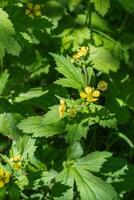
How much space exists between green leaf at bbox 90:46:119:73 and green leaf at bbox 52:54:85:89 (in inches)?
26.8

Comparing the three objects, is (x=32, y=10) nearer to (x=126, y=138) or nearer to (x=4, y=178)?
(x=126, y=138)

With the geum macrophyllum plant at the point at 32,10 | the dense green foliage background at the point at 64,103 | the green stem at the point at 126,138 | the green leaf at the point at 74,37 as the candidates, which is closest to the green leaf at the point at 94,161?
the dense green foliage background at the point at 64,103

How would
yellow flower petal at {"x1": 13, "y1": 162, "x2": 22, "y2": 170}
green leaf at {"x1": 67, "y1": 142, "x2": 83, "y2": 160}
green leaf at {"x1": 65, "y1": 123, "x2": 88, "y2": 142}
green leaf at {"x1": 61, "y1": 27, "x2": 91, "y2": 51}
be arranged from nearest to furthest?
green leaf at {"x1": 65, "y1": 123, "x2": 88, "y2": 142}
yellow flower petal at {"x1": 13, "y1": 162, "x2": 22, "y2": 170}
green leaf at {"x1": 67, "y1": 142, "x2": 83, "y2": 160}
green leaf at {"x1": 61, "y1": 27, "x2": 91, "y2": 51}

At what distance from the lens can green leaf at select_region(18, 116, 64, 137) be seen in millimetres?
2561

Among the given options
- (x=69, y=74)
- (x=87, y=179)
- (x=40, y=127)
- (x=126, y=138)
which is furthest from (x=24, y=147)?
(x=126, y=138)

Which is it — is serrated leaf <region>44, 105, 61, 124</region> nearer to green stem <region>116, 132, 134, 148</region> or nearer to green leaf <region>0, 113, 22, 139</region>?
green leaf <region>0, 113, 22, 139</region>

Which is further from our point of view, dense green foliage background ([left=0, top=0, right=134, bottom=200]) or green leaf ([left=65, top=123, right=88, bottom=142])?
dense green foliage background ([left=0, top=0, right=134, bottom=200])

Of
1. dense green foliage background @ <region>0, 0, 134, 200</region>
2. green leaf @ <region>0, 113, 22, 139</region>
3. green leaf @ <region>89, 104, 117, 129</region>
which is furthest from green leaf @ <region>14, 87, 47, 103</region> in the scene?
green leaf @ <region>89, 104, 117, 129</region>

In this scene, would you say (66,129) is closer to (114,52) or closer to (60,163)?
(60,163)

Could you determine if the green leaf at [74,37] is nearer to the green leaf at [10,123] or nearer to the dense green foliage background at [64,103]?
the dense green foliage background at [64,103]

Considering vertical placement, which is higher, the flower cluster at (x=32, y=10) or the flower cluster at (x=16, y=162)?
the flower cluster at (x=32, y=10)

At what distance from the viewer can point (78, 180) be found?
8.75 feet

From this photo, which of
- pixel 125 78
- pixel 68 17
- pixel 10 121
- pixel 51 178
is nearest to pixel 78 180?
pixel 51 178

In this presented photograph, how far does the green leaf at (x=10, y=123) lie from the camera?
297cm
